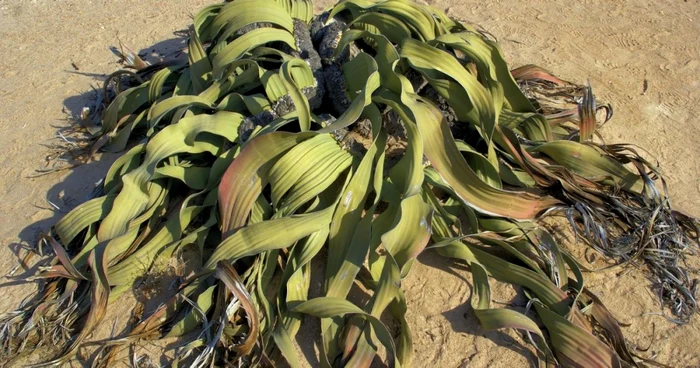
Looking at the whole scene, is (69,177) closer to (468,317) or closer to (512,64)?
(468,317)

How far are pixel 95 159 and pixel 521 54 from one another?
241 centimetres

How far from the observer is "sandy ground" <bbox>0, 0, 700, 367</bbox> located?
2.16 meters

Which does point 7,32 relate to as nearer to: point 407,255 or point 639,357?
point 407,255

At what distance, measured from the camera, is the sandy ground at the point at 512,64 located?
2.16 metres

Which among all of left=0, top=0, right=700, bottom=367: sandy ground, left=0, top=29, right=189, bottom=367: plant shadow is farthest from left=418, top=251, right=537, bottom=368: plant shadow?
left=0, top=29, right=189, bottom=367: plant shadow

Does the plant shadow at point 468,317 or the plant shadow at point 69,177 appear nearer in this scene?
the plant shadow at point 468,317

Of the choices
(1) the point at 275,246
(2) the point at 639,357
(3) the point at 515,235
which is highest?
(1) the point at 275,246

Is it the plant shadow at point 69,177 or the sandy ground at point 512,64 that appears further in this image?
the plant shadow at point 69,177

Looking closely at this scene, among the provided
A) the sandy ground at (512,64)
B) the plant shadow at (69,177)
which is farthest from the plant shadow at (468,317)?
the plant shadow at (69,177)

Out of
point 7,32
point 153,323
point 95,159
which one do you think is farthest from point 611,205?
point 7,32

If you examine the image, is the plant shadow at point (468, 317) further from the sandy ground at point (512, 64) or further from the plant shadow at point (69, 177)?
the plant shadow at point (69, 177)

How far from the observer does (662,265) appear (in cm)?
233

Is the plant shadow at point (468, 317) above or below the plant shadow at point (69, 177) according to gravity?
below

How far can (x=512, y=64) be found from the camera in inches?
134
